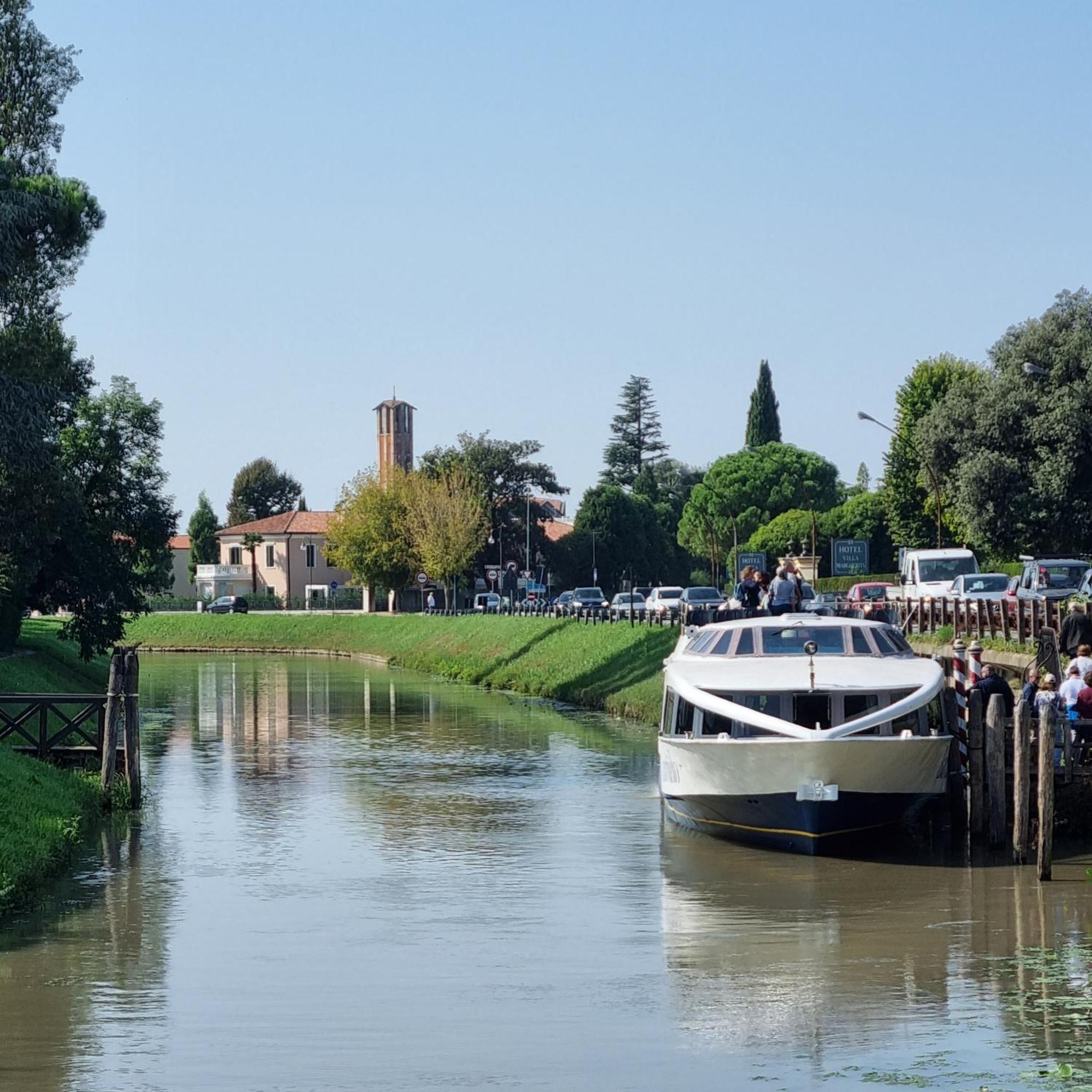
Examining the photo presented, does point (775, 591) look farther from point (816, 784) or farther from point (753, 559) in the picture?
point (753, 559)

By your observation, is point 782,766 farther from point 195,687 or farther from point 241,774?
point 195,687

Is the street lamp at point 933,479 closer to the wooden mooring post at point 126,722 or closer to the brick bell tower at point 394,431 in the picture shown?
the wooden mooring post at point 126,722

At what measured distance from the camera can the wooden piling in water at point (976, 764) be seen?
23453mm

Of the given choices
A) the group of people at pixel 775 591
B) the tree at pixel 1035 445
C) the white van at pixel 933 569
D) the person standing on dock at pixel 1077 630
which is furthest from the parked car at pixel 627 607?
the person standing on dock at pixel 1077 630

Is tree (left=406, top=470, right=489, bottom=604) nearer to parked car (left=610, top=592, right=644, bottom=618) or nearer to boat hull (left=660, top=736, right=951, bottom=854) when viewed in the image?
parked car (left=610, top=592, right=644, bottom=618)

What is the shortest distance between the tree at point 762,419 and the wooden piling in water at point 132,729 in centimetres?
13523

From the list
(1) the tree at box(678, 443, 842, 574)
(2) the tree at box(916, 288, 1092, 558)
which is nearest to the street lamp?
(2) the tree at box(916, 288, 1092, 558)

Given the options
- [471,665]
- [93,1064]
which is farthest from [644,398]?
[93,1064]

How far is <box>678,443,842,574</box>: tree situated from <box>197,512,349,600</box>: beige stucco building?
34709 mm

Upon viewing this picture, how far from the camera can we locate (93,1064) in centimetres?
1373

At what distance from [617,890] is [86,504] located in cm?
3415

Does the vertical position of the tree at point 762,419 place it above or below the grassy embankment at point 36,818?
above

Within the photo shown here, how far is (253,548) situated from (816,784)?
5427 inches

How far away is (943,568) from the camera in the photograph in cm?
5700
